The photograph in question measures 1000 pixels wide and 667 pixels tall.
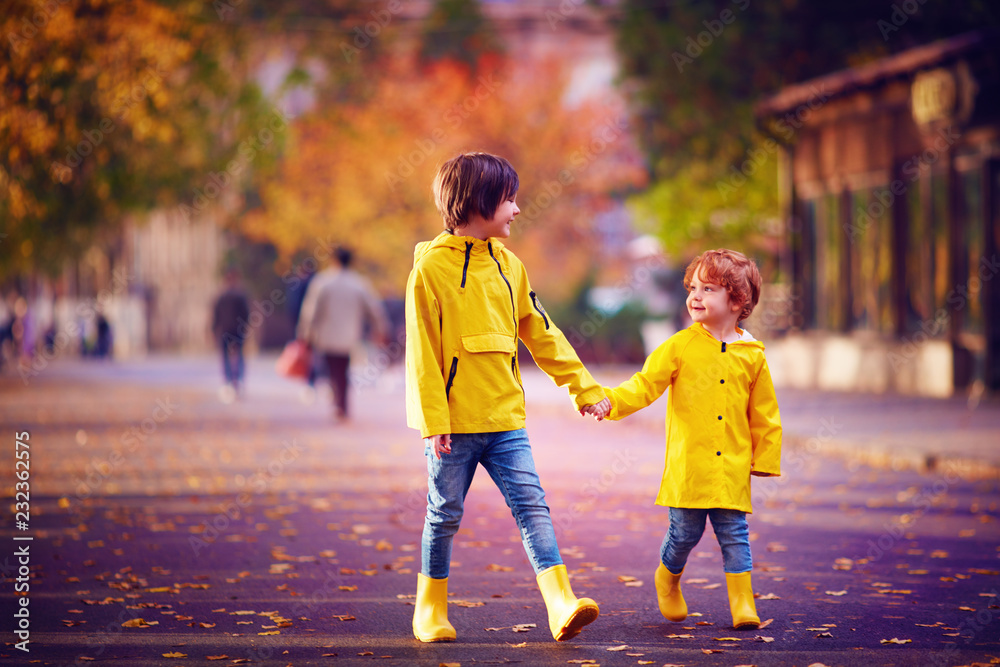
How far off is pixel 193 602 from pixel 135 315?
48221mm

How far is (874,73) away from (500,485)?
55.4 ft

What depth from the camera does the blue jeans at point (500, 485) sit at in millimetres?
5141

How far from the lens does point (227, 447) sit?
1426 centimetres

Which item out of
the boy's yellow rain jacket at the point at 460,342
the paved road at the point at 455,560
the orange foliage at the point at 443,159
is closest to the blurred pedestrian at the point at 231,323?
the paved road at the point at 455,560

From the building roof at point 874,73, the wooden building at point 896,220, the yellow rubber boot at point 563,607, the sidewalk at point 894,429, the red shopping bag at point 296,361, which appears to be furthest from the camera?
the wooden building at point 896,220

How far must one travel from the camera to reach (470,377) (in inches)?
200

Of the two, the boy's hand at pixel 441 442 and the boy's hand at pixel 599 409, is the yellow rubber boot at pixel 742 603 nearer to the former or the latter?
the boy's hand at pixel 599 409

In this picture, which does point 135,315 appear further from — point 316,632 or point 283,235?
point 316,632

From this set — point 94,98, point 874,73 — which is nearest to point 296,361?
point 94,98

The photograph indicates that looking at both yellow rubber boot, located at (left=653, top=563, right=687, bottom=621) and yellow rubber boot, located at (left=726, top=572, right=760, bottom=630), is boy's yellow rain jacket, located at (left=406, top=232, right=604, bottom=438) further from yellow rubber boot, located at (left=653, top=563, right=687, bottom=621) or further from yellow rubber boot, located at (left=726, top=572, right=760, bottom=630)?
yellow rubber boot, located at (left=726, top=572, right=760, bottom=630)

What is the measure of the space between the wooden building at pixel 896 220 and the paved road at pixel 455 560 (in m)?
6.85

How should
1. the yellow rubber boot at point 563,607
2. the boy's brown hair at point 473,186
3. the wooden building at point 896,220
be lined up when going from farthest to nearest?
the wooden building at point 896,220 → the boy's brown hair at point 473,186 → the yellow rubber boot at point 563,607

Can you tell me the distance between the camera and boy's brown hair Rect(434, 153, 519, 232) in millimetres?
5109

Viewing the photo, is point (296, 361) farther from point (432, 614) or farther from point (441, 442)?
point (441, 442)
